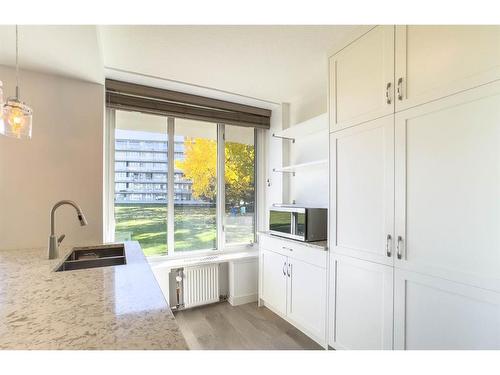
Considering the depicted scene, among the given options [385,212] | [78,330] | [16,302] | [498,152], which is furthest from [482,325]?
[16,302]

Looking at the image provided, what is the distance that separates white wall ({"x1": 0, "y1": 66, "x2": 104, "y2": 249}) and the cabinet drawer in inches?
67.2

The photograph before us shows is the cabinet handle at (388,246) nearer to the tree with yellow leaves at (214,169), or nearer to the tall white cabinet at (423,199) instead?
the tall white cabinet at (423,199)

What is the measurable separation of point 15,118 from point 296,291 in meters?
2.47

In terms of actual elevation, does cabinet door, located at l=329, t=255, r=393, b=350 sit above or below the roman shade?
below

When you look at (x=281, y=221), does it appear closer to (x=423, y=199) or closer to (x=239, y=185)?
(x=239, y=185)

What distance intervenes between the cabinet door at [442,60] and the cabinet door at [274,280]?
6.11ft

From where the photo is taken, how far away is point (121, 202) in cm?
289

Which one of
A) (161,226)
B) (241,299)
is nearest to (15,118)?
(161,226)

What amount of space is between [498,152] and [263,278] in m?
2.44

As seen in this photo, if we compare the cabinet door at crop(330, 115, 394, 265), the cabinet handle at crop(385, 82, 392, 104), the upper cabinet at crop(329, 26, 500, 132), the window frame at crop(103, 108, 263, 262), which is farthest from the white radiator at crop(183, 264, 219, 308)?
the cabinet handle at crop(385, 82, 392, 104)

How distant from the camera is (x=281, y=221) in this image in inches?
106

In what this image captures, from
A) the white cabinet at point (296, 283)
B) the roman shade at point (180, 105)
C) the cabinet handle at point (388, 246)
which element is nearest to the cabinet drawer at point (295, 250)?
the white cabinet at point (296, 283)

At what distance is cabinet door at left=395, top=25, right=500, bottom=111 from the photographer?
3.80 ft

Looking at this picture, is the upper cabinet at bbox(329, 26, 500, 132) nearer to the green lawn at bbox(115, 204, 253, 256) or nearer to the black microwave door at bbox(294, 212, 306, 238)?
the black microwave door at bbox(294, 212, 306, 238)
